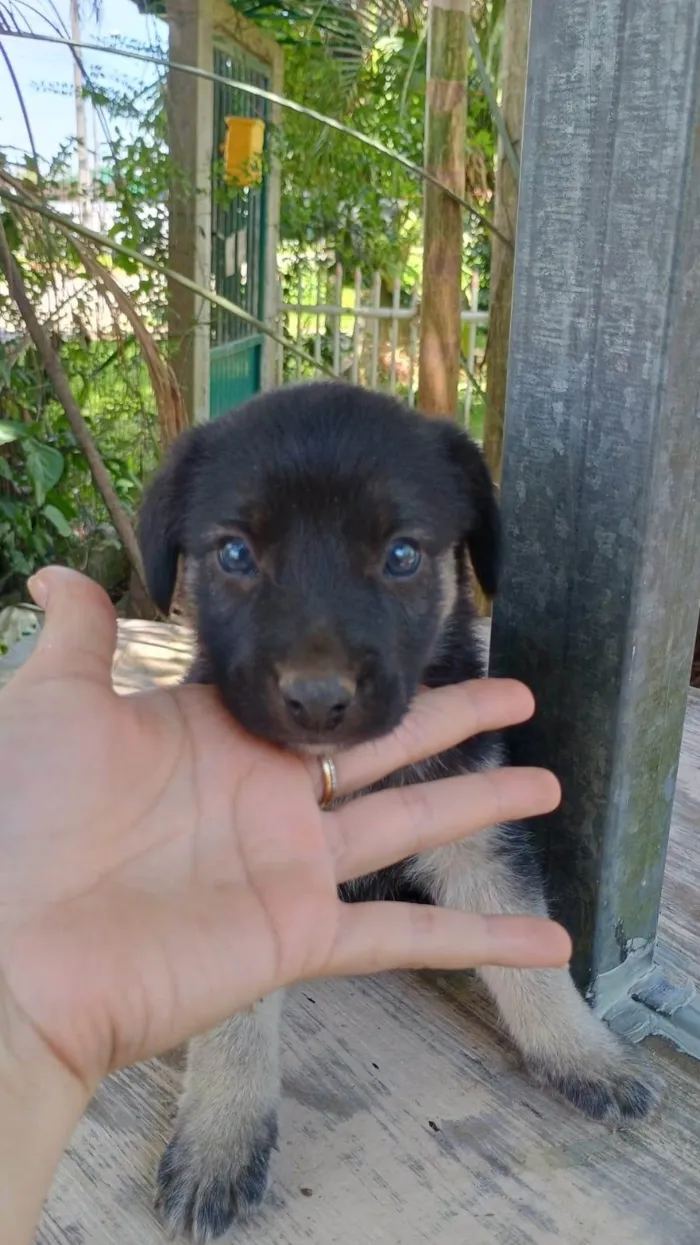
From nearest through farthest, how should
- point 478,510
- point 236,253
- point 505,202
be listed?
point 478,510
point 505,202
point 236,253

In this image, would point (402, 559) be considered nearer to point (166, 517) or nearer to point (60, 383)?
point (166, 517)

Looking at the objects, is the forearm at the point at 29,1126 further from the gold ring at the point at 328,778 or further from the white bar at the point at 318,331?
the white bar at the point at 318,331

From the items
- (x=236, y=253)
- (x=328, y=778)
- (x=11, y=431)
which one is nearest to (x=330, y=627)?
(x=328, y=778)

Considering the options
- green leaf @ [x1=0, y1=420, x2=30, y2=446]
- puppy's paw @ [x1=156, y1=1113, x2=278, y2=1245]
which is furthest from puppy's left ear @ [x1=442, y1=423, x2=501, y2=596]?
green leaf @ [x1=0, y1=420, x2=30, y2=446]

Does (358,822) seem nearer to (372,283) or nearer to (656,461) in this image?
(656,461)

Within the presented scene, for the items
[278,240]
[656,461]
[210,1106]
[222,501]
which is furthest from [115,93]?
[210,1106]
